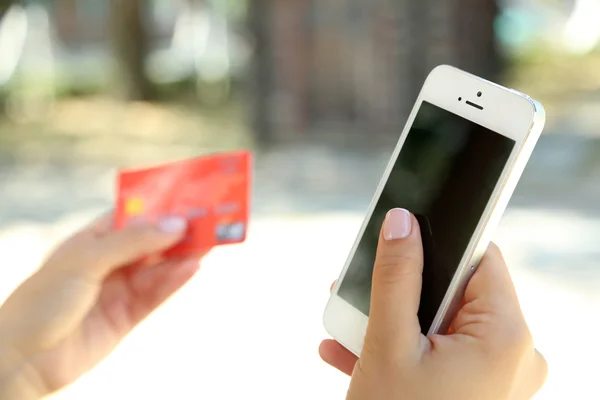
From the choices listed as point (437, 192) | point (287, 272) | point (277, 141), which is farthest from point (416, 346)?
point (277, 141)

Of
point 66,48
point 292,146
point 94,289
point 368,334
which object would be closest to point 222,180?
point 94,289

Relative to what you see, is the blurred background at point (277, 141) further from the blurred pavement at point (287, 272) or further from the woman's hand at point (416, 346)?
the woman's hand at point (416, 346)

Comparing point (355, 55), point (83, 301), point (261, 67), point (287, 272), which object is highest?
point (355, 55)

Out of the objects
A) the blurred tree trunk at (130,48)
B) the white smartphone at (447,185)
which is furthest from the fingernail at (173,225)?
the blurred tree trunk at (130,48)

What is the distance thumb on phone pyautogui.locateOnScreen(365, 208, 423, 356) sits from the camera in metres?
0.44

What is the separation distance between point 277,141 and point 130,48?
1325mm

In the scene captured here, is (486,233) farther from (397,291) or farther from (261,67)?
(261,67)

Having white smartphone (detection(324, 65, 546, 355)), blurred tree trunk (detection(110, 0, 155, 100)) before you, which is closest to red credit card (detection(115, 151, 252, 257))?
white smartphone (detection(324, 65, 546, 355))

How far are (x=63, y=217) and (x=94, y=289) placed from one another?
151 cm

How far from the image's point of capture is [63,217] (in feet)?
6.75

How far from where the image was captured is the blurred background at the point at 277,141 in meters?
1.12

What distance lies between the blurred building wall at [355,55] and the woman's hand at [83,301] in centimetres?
206

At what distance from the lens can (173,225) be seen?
2.23 ft

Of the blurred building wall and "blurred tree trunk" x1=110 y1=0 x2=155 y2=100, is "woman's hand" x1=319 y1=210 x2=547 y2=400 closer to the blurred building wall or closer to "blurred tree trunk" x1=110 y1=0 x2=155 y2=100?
the blurred building wall
